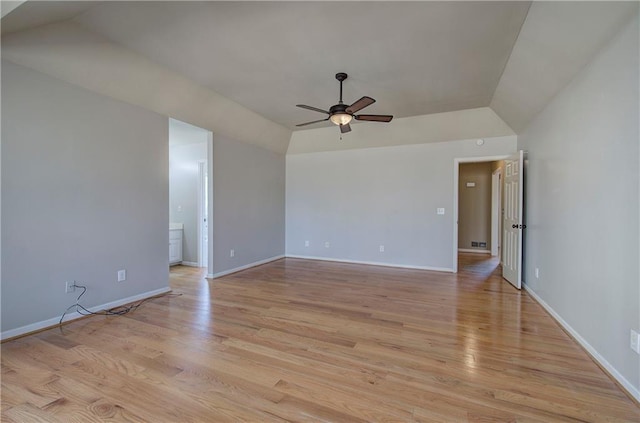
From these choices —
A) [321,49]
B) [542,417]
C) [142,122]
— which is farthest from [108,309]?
[542,417]

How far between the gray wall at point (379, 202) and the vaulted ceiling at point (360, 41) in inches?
61.5

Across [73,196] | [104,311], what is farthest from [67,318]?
[73,196]

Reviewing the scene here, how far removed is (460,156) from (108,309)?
5.63 meters

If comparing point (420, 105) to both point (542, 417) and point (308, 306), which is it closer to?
point (308, 306)

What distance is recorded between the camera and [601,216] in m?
2.13

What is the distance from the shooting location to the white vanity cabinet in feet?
18.3

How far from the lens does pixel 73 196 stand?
2.86 meters

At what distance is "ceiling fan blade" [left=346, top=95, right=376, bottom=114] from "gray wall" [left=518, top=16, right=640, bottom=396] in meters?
1.81

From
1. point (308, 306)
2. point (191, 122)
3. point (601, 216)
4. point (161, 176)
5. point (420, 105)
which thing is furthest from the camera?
point (420, 105)

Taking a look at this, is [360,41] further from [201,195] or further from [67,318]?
[201,195]

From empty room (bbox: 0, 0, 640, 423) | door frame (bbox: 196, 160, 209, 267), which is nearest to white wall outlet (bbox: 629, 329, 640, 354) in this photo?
empty room (bbox: 0, 0, 640, 423)

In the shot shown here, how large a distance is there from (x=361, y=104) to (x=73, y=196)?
3.10 metres

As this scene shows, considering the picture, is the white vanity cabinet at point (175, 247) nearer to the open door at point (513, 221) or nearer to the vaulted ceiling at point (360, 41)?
the vaulted ceiling at point (360, 41)

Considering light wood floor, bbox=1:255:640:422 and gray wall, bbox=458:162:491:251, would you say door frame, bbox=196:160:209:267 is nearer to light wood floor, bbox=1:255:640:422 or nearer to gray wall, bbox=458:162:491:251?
light wood floor, bbox=1:255:640:422
